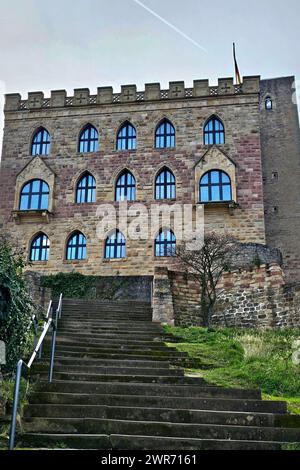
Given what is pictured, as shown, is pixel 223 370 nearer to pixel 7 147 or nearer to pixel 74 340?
pixel 74 340

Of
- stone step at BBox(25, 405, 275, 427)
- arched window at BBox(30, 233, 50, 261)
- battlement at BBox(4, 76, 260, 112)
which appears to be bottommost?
stone step at BBox(25, 405, 275, 427)

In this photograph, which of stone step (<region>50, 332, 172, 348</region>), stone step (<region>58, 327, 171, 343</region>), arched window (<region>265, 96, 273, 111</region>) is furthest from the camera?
arched window (<region>265, 96, 273, 111</region>)

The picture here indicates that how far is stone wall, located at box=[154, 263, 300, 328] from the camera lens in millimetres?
A: 20266

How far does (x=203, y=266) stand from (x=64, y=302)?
17.2 feet

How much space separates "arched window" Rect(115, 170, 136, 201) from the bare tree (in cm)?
682

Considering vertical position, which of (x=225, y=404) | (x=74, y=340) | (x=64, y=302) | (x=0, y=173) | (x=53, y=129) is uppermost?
(x=53, y=129)

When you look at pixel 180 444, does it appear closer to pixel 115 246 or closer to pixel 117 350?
pixel 117 350

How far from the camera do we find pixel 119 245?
95.8ft

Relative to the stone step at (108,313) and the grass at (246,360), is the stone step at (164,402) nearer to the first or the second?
the grass at (246,360)

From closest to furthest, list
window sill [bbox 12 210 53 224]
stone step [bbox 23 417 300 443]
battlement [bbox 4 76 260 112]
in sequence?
stone step [bbox 23 417 300 443] < window sill [bbox 12 210 53 224] < battlement [bbox 4 76 260 112]

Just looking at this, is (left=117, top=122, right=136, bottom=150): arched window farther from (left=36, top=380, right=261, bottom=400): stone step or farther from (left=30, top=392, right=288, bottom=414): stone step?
(left=30, top=392, right=288, bottom=414): stone step

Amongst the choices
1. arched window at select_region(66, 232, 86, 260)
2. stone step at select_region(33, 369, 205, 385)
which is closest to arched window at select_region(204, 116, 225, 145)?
arched window at select_region(66, 232, 86, 260)

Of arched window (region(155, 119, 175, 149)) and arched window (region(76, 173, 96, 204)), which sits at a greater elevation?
arched window (region(155, 119, 175, 149))
